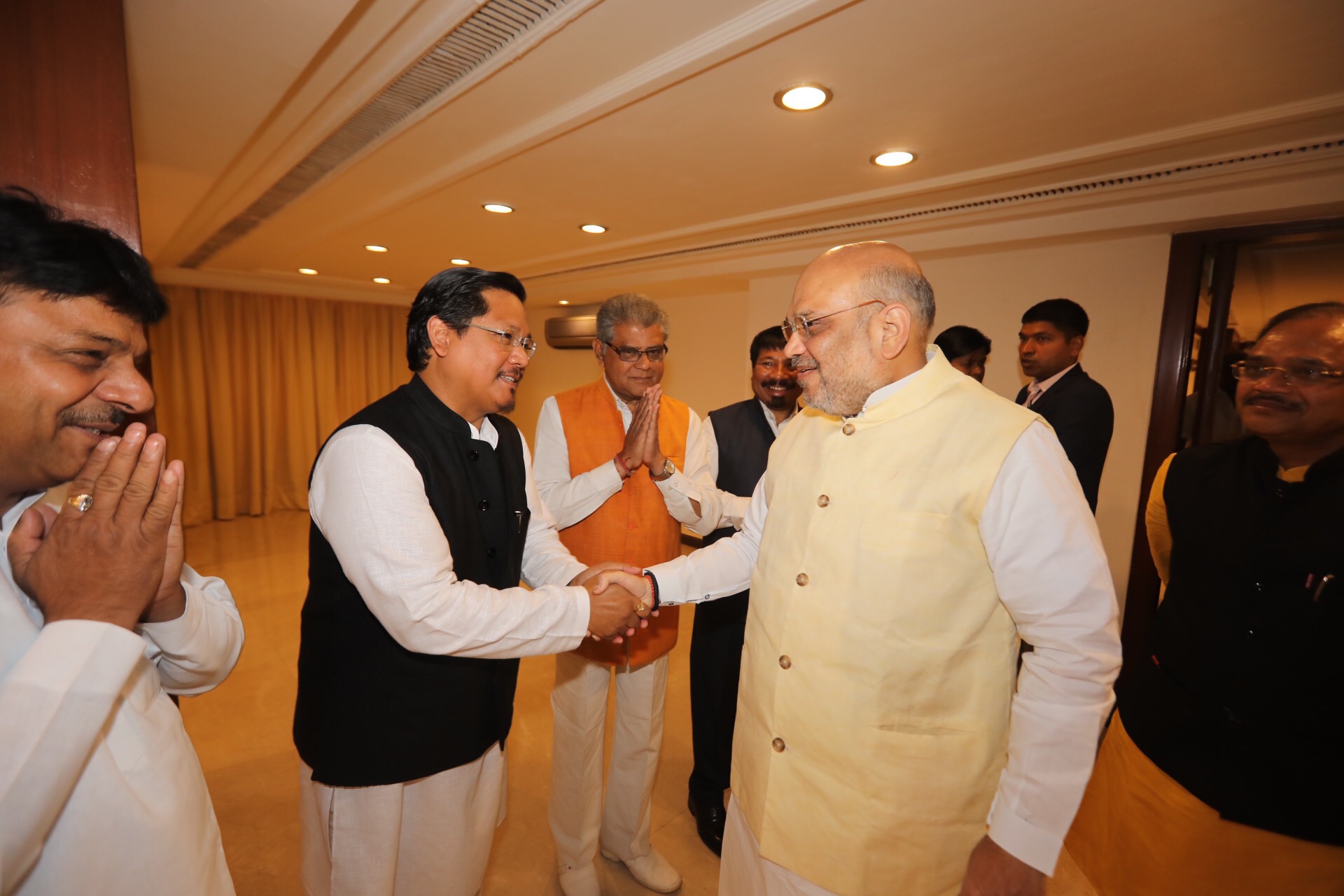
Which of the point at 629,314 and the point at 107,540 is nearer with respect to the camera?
the point at 107,540

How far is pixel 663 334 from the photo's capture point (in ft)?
7.00

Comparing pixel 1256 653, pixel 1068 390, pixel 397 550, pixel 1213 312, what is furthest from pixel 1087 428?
pixel 397 550

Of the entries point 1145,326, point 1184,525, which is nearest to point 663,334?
point 1184,525

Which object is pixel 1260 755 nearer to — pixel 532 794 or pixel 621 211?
pixel 532 794

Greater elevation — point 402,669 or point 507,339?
point 507,339

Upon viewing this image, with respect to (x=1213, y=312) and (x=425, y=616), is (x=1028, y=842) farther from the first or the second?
(x=1213, y=312)

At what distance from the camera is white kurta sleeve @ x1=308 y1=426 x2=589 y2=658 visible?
3.85ft

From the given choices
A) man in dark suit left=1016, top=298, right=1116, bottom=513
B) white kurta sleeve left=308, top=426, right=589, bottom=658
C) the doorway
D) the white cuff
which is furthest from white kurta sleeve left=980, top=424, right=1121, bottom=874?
the doorway

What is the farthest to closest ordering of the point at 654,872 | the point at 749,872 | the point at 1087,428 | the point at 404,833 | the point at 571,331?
the point at 571,331, the point at 1087,428, the point at 654,872, the point at 404,833, the point at 749,872

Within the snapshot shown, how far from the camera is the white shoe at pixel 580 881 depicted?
1.89 meters

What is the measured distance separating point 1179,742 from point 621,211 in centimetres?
353

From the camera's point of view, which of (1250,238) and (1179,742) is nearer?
(1179,742)

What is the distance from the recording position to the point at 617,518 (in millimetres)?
2043

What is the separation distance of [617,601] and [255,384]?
306 inches
